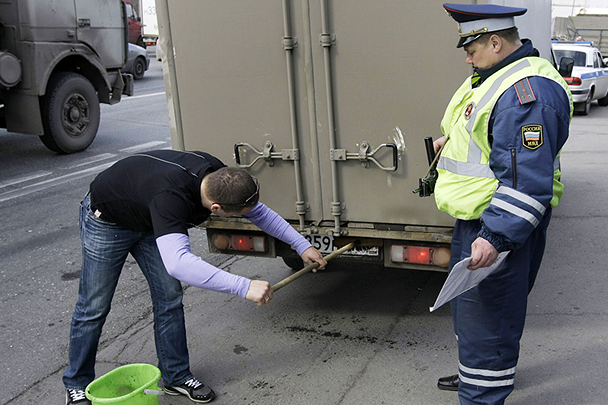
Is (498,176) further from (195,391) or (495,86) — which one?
(195,391)

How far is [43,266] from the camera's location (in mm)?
6012

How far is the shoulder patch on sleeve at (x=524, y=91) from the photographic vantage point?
277 centimetres

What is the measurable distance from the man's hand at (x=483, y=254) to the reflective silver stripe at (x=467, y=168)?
1.00 ft

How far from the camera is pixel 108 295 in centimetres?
361

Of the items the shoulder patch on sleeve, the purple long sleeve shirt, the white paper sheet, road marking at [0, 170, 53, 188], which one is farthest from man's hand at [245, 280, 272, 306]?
road marking at [0, 170, 53, 188]

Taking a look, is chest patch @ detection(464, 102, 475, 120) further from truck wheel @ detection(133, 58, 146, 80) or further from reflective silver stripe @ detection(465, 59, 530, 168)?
truck wheel @ detection(133, 58, 146, 80)

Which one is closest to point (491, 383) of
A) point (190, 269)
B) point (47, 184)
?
point (190, 269)

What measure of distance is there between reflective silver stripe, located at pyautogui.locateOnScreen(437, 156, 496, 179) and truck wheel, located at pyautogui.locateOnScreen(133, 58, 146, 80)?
64.0 feet

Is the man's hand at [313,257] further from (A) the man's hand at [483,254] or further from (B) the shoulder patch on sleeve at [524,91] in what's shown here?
(B) the shoulder patch on sleeve at [524,91]

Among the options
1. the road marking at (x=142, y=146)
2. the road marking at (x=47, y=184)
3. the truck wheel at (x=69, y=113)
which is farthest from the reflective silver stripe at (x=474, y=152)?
the road marking at (x=142, y=146)

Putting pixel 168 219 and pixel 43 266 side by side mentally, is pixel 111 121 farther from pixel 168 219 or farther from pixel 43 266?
pixel 168 219

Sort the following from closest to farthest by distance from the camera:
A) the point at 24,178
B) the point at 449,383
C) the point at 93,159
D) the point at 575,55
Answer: the point at 449,383 → the point at 24,178 → the point at 93,159 → the point at 575,55

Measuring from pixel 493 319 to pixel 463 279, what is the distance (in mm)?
325

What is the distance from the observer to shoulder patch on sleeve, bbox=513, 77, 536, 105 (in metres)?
2.77
